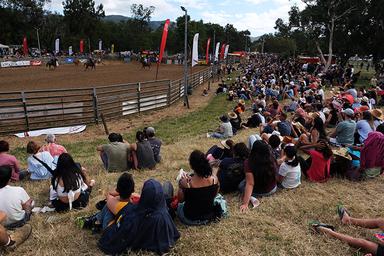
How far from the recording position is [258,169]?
5.20 m

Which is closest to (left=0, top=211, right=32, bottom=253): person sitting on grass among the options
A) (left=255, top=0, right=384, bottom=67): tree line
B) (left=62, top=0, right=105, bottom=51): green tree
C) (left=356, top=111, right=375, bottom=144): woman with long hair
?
(left=356, top=111, right=375, bottom=144): woman with long hair

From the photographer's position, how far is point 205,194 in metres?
4.41

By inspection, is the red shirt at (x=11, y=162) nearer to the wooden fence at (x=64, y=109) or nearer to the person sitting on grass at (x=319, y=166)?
the person sitting on grass at (x=319, y=166)

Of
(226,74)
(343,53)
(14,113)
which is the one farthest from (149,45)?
(14,113)

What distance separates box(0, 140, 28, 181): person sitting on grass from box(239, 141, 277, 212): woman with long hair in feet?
14.6

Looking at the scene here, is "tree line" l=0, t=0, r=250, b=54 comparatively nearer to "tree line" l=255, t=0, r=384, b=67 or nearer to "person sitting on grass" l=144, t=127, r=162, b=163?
"tree line" l=255, t=0, r=384, b=67

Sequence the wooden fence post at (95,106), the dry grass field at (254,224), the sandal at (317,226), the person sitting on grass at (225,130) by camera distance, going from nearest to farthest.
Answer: the dry grass field at (254,224) < the sandal at (317,226) < the person sitting on grass at (225,130) < the wooden fence post at (95,106)

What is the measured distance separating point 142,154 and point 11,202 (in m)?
3.16

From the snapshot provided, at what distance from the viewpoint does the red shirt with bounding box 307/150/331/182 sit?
241 inches

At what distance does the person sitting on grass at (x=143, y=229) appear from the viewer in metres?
3.79

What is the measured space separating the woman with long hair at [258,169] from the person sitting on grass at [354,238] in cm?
98

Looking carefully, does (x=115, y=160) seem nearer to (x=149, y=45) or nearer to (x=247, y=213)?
(x=247, y=213)

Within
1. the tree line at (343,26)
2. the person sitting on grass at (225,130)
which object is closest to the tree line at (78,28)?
the tree line at (343,26)

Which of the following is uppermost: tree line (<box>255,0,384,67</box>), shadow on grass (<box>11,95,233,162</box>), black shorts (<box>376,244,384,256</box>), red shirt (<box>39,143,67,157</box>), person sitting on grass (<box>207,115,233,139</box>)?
tree line (<box>255,0,384,67</box>)
